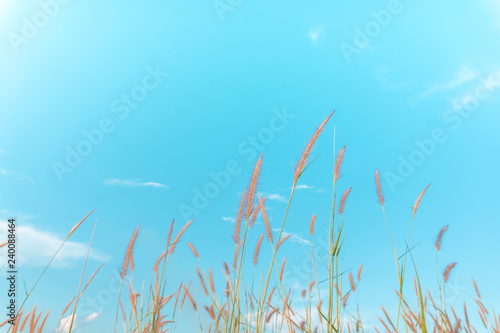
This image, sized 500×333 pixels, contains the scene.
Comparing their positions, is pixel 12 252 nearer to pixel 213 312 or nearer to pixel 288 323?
pixel 213 312

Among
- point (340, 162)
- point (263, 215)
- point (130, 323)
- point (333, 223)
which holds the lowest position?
point (130, 323)

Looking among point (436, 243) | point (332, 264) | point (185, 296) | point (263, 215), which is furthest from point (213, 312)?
point (436, 243)

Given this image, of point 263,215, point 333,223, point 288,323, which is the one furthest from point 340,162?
point 288,323

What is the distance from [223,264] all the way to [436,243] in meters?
2.25

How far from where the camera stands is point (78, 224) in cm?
265

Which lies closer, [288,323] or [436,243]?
[288,323]

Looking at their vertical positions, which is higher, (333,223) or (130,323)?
(333,223)

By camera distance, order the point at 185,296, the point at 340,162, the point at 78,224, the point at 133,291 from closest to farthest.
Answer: the point at 78,224 → the point at 340,162 → the point at 133,291 → the point at 185,296

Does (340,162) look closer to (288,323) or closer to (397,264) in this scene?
(397,264)

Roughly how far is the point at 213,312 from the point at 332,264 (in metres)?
1.62

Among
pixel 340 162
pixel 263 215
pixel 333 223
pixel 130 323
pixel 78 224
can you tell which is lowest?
pixel 130 323

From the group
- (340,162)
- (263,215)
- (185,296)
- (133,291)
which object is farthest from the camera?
(185,296)

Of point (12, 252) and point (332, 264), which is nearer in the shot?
point (332, 264)

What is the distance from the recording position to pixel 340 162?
3082 mm
